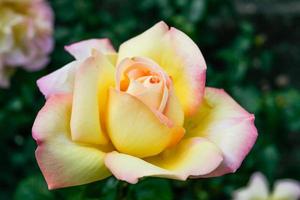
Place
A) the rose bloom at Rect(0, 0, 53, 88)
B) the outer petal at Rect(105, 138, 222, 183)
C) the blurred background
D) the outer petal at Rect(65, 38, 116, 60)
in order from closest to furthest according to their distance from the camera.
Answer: the outer petal at Rect(105, 138, 222, 183)
the outer petal at Rect(65, 38, 116, 60)
the rose bloom at Rect(0, 0, 53, 88)
the blurred background

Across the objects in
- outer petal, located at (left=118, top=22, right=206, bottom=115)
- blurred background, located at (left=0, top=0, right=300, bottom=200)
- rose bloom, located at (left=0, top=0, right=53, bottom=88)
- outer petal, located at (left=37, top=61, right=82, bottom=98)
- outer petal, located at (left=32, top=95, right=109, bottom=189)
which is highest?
outer petal, located at (left=118, top=22, right=206, bottom=115)

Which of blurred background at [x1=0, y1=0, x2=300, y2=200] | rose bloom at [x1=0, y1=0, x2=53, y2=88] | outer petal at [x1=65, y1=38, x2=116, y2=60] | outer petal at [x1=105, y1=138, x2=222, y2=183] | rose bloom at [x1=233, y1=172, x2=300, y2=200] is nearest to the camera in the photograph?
outer petal at [x1=105, y1=138, x2=222, y2=183]

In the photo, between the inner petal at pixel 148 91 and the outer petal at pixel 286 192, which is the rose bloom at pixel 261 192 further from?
the inner petal at pixel 148 91

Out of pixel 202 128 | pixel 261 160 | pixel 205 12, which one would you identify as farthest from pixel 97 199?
pixel 205 12

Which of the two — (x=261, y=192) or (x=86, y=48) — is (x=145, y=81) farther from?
(x=261, y=192)

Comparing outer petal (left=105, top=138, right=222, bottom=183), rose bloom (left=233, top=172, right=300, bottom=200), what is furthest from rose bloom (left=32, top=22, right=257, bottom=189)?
rose bloom (left=233, top=172, right=300, bottom=200)

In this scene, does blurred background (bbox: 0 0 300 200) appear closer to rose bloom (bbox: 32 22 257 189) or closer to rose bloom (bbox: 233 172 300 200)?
rose bloom (bbox: 233 172 300 200)

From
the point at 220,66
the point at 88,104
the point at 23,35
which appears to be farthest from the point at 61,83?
the point at 220,66
